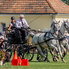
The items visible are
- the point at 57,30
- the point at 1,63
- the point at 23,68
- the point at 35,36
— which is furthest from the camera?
the point at 35,36

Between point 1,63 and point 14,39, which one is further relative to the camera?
point 14,39

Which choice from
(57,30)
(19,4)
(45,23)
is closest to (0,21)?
(19,4)

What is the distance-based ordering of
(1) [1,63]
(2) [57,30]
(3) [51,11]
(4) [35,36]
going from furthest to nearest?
(3) [51,11]
(4) [35,36]
(2) [57,30]
(1) [1,63]

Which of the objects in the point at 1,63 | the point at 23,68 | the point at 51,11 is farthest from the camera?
the point at 51,11

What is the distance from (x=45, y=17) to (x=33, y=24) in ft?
4.51

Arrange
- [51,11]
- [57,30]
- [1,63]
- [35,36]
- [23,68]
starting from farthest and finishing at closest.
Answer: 1. [51,11]
2. [35,36]
3. [57,30]
4. [1,63]
5. [23,68]

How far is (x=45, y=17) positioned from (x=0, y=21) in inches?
178

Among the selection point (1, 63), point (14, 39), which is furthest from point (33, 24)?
point (1, 63)

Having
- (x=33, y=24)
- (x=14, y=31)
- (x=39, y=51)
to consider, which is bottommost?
(x=33, y=24)

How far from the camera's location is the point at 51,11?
27.2 m

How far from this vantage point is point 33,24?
2797 cm

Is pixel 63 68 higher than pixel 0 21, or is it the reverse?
pixel 63 68

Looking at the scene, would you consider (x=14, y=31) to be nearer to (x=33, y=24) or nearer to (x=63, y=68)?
(x=63, y=68)

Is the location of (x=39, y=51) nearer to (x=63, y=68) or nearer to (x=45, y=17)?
(x=63, y=68)
